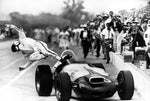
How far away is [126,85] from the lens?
11172 mm

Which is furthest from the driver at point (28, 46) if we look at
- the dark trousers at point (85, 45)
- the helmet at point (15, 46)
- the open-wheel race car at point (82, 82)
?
the dark trousers at point (85, 45)

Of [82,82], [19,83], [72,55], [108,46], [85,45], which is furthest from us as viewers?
[85,45]

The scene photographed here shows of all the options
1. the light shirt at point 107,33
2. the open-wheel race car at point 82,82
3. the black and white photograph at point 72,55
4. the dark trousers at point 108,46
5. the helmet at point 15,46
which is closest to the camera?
the open-wheel race car at point 82,82

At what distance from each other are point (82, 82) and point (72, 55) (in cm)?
155

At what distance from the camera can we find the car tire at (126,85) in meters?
11.2

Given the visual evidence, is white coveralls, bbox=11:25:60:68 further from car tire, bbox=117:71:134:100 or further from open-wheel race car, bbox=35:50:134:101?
car tire, bbox=117:71:134:100

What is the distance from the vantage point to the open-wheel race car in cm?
1092

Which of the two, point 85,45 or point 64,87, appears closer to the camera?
point 64,87

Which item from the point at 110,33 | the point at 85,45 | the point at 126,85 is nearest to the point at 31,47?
the point at 126,85

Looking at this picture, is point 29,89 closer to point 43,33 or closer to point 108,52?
point 43,33

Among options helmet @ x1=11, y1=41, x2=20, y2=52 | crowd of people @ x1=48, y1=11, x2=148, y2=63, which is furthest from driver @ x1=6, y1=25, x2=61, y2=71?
crowd of people @ x1=48, y1=11, x2=148, y2=63

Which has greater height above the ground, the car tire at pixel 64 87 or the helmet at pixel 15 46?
the helmet at pixel 15 46

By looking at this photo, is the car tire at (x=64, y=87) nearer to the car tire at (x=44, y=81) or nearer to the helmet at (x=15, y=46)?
the car tire at (x=44, y=81)

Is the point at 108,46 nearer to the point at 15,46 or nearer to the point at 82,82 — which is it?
the point at 15,46
